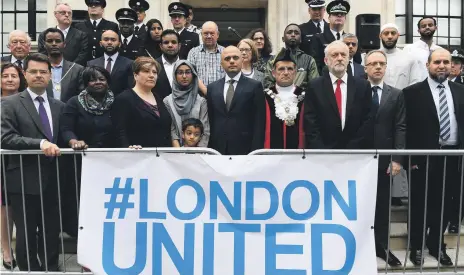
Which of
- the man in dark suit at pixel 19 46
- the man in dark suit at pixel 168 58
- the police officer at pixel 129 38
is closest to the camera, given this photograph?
the man in dark suit at pixel 168 58

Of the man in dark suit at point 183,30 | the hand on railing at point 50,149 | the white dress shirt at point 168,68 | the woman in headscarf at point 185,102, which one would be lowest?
the hand on railing at point 50,149

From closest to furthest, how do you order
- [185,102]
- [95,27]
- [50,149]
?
[50,149] < [185,102] < [95,27]

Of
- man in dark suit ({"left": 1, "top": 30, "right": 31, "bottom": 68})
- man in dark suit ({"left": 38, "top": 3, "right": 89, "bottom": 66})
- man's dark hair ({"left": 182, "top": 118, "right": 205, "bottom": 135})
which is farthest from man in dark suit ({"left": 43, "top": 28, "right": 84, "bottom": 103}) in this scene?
man's dark hair ({"left": 182, "top": 118, "right": 205, "bottom": 135})

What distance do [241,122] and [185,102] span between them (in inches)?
24.5

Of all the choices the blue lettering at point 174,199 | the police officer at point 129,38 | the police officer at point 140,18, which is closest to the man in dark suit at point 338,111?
the blue lettering at point 174,199

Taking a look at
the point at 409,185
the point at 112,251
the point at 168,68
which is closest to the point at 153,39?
the point at 168,68

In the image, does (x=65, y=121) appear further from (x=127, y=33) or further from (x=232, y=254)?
(x=127, y=33)

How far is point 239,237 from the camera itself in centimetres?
509

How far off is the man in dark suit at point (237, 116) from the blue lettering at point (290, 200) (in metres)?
1.02

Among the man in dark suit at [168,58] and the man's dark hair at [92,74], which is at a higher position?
the man in dark suit at [168,58]

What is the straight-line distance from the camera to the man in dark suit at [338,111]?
5.84 meters

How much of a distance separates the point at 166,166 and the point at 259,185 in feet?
2.61

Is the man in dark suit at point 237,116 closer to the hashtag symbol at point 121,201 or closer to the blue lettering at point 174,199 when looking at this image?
the blue lettering at point 174,199

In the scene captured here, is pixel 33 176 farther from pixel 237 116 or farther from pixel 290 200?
pixel 290 200
